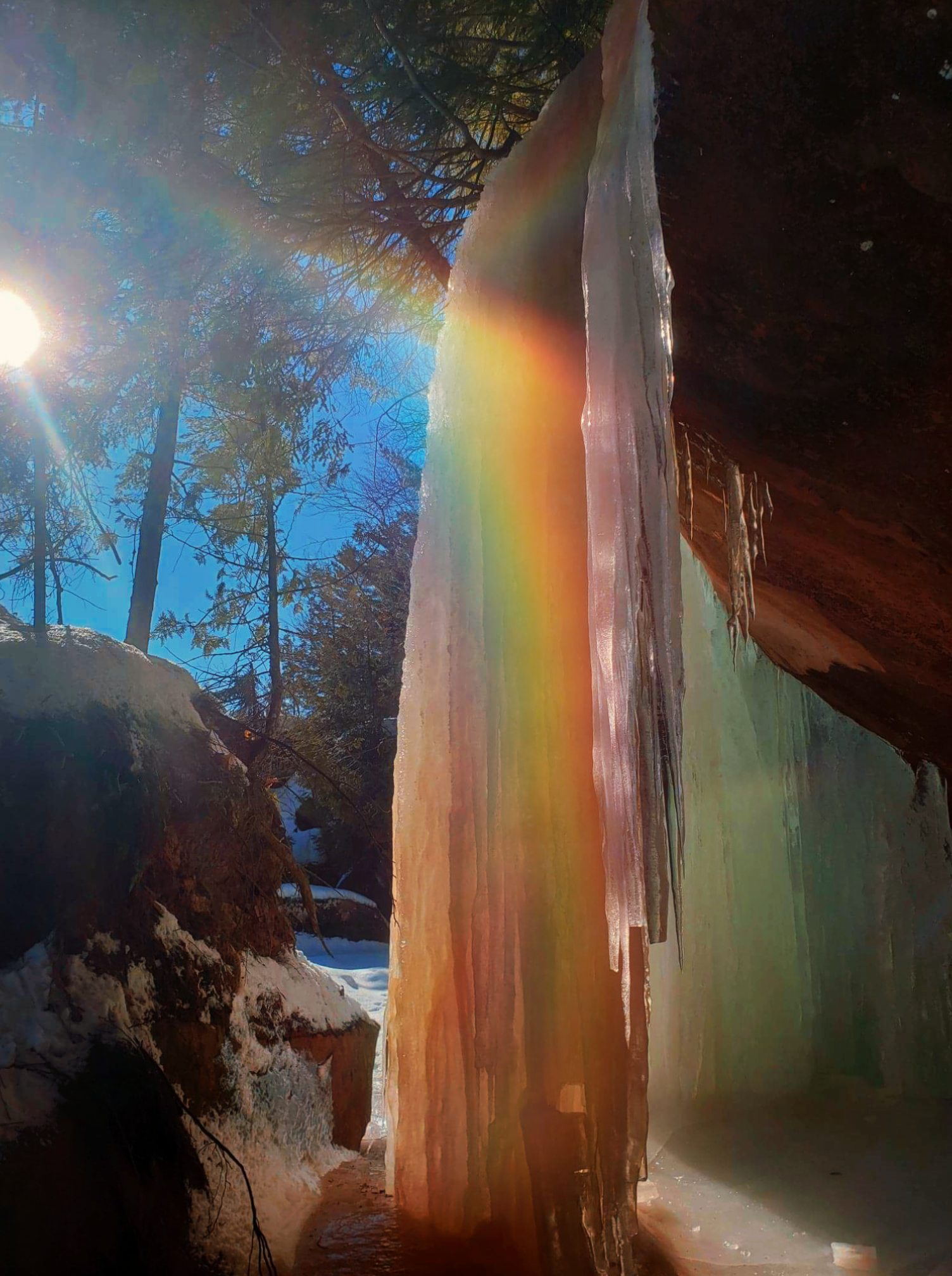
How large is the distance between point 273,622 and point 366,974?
395 cm

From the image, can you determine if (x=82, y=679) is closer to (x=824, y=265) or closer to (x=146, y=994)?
(x=146, y=994)

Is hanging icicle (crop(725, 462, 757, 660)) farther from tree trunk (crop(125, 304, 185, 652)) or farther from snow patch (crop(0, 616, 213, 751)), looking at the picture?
tree trunk (crop(125, 304, 185, 652))

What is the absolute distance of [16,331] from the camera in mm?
5125

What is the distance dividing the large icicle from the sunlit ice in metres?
3.84

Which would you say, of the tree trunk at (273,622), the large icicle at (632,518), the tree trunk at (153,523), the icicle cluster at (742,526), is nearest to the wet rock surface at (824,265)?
the icicle cluster at (742,526)

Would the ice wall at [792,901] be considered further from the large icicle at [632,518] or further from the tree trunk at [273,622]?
the tree trunk at [273,622]

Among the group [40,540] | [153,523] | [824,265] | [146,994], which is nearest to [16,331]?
[40,540]

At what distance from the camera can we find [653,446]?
90.5 inches

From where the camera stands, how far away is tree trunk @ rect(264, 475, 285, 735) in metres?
8.56

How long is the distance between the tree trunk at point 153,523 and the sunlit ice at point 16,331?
1273mm

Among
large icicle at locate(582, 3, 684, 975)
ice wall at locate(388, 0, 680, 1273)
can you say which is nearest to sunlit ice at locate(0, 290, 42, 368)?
ice wall at locate(388, 0, 680, 1273)

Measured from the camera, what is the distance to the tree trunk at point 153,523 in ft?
22.3

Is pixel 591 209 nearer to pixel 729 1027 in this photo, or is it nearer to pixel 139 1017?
pixel 139 1017

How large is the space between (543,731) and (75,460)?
5476 mm
